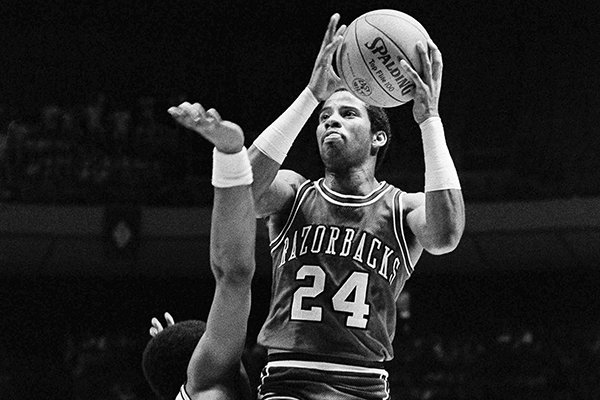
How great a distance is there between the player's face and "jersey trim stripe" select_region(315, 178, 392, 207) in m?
0.10

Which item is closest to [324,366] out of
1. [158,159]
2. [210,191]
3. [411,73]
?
[411,73]

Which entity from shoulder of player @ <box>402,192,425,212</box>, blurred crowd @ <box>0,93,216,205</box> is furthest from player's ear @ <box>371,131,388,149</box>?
blurred crowd @ <box>0,93,216,205</box>

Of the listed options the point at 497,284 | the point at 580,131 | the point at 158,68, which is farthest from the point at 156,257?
the point at 580,131

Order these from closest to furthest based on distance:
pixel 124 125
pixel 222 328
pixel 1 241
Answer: pixel 222 328 < pixel 1 241 < pixel 124 125

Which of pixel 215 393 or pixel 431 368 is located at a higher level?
pixel 215 393

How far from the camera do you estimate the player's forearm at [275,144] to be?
334 cm

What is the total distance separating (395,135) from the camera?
10.3 metres

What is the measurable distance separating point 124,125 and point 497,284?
422 centimetres

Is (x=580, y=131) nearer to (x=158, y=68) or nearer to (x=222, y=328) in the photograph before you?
(x=158, y=68)

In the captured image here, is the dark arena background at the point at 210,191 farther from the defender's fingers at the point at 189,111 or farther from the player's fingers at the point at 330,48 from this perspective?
the defender's fingers at the point at 189,111

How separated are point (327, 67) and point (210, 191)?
601 centimetres

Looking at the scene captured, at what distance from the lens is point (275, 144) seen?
339 centimetres

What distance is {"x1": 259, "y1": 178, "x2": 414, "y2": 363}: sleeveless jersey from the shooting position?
3.22m

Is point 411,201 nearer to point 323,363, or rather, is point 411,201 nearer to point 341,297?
point 341,297
